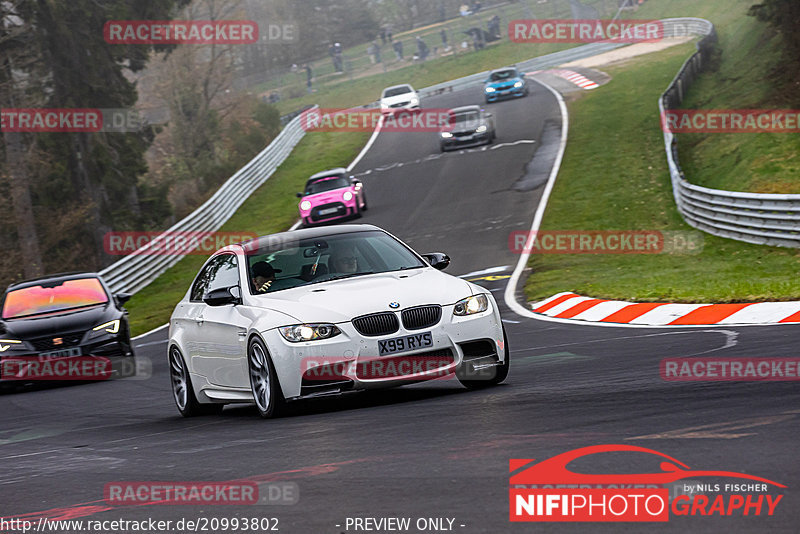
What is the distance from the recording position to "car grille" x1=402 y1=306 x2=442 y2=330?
28.9 feet

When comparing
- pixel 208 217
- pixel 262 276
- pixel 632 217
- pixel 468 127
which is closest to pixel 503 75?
pixel 468 127

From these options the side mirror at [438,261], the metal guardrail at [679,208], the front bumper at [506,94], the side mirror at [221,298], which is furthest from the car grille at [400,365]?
the front bumper at [506,94]

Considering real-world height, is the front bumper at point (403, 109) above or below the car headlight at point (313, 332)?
below

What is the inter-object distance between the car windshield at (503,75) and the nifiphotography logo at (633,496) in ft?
165

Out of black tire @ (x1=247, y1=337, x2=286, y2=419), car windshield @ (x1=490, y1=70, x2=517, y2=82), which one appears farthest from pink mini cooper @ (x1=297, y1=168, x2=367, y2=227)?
black tire @ (x1=247, y1=337, x2=286, y2=419)

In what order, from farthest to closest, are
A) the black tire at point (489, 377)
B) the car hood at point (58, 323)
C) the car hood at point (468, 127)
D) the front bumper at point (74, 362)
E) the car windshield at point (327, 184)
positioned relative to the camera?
the car hood at point (468, 127), the car windshield at point (327, 184), the car hood at point (58, 323), the front bumper at point (74, 362), the black tire at point (489, 377)

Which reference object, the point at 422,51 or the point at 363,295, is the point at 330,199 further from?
the point at 422,51

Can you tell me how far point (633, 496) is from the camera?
197 inches

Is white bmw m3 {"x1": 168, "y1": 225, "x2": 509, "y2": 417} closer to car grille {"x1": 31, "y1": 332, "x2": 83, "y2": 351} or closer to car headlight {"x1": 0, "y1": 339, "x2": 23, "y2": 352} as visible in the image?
car grille {"x1": 31, "y1": 332, "x2": 83, "y2": 351}

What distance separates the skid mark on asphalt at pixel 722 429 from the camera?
20.0ft

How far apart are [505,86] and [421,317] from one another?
46.3 m

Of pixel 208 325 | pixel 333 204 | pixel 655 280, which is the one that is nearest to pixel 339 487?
pixel 208 325

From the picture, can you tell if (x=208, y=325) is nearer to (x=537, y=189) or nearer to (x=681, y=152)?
(x=537, y=189)

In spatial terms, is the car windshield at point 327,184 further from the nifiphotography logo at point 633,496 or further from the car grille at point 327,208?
the nifiphotography logo at point 633,496
